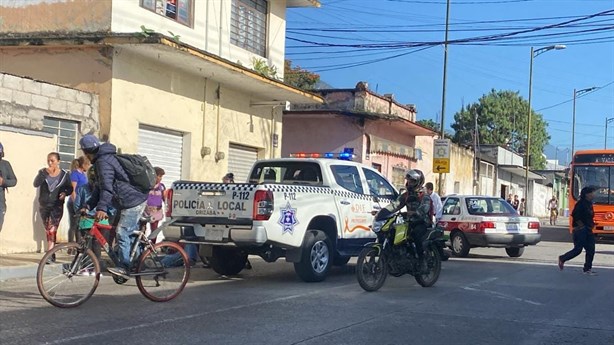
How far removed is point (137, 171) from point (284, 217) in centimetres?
260

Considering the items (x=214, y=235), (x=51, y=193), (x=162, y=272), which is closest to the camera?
(x=162, y=272)

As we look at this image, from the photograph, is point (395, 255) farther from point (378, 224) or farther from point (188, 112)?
point (188, 112)

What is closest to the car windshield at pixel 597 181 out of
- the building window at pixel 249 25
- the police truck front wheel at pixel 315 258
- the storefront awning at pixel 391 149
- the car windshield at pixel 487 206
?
the car windshield at pixel 487 206

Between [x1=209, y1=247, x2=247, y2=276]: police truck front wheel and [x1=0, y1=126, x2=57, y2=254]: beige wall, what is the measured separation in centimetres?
371

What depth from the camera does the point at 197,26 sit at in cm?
1653

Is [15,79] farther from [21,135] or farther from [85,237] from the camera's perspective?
[85,237]

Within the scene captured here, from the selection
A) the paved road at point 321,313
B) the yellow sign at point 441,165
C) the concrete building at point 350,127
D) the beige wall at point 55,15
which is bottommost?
the paved road at point 321,313

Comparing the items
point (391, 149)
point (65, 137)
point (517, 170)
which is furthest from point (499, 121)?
point (65, 137)

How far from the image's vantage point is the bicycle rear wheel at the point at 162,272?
821 cm

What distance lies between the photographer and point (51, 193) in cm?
1139

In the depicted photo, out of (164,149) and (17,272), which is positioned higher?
(164,149)

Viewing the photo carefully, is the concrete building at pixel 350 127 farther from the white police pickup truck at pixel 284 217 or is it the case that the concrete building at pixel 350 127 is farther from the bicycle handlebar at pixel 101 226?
the bicycle handlebar at pixel 101 226

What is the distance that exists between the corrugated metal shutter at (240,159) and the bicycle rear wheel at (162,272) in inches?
401

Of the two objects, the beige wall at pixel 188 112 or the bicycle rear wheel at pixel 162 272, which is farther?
the beige wall at pixel 188 112
